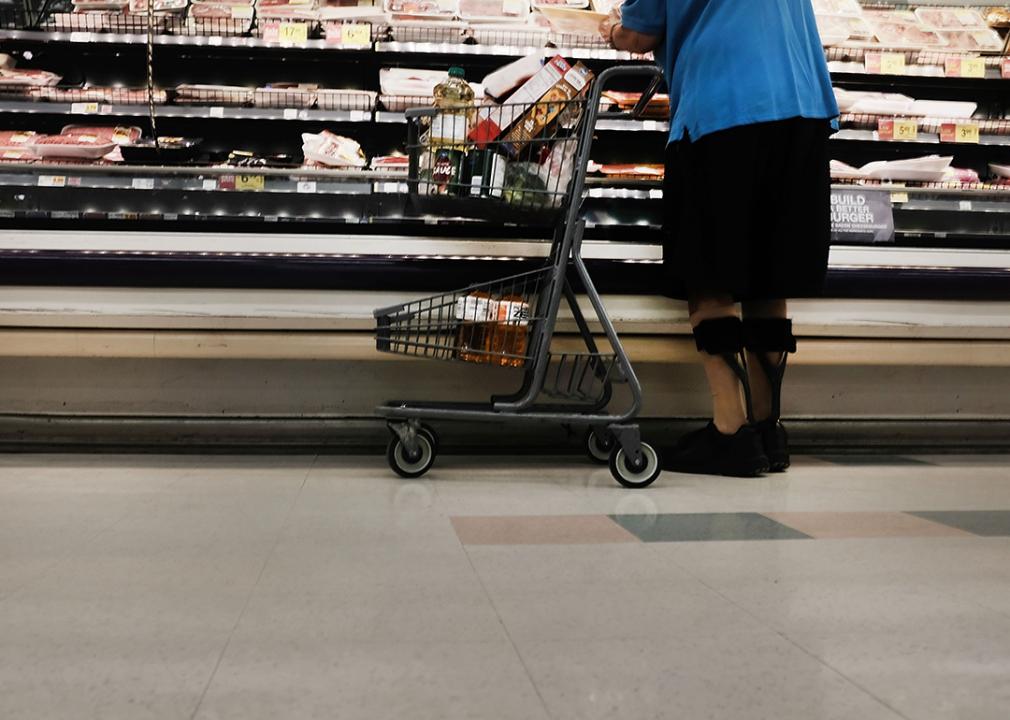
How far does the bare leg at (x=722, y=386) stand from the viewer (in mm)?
2557

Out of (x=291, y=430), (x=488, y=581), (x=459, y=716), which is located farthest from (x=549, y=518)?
(x=291, y=430)

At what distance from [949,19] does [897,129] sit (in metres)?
0.96

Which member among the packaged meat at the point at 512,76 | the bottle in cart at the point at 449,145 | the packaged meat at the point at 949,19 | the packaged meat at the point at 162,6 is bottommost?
the bottle in cart at the point at 449,145

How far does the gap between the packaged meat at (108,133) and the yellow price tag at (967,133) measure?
368 cm

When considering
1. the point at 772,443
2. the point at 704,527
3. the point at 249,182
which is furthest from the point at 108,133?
the point at 704,527

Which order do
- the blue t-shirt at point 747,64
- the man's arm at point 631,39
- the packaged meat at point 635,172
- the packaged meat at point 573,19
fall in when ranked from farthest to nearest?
the packaged meat at point 635,172
the packaged meat at point 573,19
the man's arm at point 631,39
the blue t-shirt at point 747,64

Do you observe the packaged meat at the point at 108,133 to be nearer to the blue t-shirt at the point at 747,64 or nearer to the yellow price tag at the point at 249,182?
the yellow price tag at the point at 249,182

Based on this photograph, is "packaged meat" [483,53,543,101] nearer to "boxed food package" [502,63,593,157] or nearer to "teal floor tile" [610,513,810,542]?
"boxed food package" [502,63,593,157]

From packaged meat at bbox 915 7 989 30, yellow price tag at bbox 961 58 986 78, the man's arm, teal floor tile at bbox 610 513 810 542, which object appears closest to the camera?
teal floor tile at bbox 610 513 810 542

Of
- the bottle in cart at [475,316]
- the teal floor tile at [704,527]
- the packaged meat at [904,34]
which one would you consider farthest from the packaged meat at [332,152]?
the packaged meat at [904,34]

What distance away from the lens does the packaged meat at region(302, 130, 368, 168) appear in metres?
3.93

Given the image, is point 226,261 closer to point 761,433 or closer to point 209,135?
point 761,433

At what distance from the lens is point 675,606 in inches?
52.4

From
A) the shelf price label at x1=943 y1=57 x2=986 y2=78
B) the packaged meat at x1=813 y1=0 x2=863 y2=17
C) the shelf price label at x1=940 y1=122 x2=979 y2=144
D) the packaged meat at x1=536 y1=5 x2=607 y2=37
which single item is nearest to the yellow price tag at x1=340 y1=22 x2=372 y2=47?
the packaged meat at x1=536 y1=5 x2=607 y2=37
